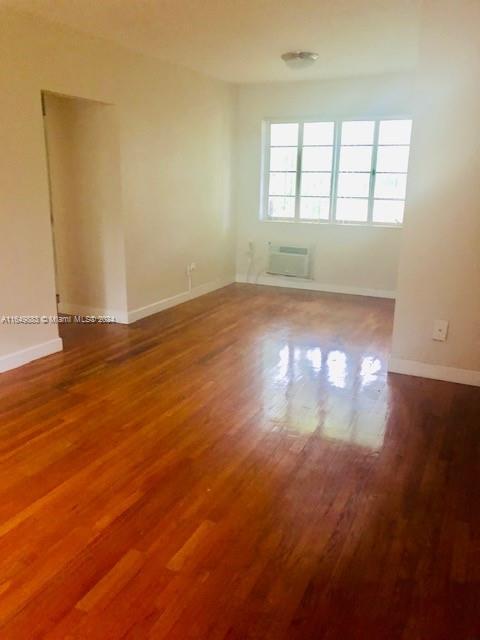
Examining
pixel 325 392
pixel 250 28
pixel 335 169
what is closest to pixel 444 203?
pixel 325 392

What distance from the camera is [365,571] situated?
1.84 meters

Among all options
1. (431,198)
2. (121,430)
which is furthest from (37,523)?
(431,198)

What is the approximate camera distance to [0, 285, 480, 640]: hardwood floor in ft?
5.48

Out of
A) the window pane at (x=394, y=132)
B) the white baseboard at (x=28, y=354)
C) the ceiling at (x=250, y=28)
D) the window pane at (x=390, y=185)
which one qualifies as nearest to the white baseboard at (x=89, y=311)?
the white baseboard at (x=28, y=354)

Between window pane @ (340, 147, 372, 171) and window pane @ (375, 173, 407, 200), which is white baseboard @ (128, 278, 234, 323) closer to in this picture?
window pane @ (340, 147, 372, 171)

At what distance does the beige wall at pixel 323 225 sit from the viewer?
5.83m

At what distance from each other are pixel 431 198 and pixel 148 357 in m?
2.38

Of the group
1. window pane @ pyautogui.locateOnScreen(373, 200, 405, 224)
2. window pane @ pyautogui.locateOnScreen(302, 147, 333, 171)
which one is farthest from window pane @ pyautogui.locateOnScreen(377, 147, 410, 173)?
window pane @ pyautogui.locateOnScreen(302, 147, 333, 171)

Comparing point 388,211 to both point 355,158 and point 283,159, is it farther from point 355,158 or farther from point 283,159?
point 283,159

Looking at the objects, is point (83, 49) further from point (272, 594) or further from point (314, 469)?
point (272, 594)

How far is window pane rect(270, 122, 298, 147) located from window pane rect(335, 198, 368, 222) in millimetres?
979

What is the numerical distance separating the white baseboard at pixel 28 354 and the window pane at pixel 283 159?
381 cm

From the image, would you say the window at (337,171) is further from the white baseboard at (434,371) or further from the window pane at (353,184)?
the white baseboard at (434,371)

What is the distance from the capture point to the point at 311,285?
6703 millimetres
